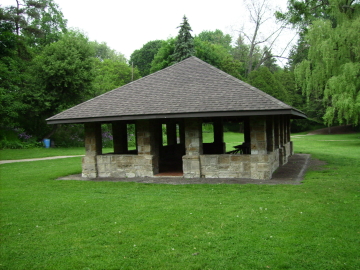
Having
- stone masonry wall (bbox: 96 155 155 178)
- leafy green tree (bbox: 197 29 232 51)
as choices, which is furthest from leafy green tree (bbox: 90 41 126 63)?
stone masonry wall (bbox: 96 155 155 178)

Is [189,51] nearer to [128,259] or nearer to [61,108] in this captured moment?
[61,108]

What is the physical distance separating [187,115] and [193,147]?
50.6 inches

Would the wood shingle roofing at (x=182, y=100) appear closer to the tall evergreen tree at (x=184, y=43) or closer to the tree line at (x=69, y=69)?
the tree line at (x=69, y=69)

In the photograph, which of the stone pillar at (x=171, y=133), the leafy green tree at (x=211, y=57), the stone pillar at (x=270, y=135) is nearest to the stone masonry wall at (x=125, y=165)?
the stone pillar at (x=270, y=135)

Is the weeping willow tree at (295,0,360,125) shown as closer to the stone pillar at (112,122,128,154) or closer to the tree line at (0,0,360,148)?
the tree line at (0,0,360,148)

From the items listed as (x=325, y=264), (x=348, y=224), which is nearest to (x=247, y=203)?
(x=348, y=224)

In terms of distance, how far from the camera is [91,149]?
11.9 m

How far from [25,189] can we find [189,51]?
2635cm

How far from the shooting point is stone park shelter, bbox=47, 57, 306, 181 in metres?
10.1

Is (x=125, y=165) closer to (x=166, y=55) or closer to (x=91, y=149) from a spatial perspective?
(x=91, y=149)

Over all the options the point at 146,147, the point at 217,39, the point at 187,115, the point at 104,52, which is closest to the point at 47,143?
the point at 146,147

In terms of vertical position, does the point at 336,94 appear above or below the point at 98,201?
above

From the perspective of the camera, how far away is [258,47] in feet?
178

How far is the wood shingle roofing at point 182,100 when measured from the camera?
384 inches
